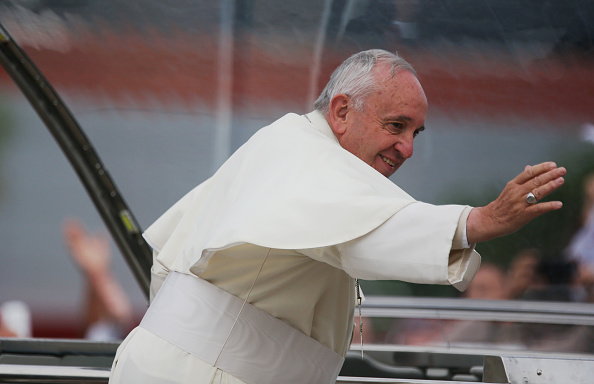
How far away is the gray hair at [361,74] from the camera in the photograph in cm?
151

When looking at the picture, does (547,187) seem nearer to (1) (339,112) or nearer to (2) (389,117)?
(2) (389,117)

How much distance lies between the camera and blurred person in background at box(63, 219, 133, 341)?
4.15 metres

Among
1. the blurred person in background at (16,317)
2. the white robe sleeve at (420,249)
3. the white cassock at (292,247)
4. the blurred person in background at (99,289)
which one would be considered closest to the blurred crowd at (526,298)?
the white cassock at (292,247)

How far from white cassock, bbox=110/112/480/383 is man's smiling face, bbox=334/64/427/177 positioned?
9 cm

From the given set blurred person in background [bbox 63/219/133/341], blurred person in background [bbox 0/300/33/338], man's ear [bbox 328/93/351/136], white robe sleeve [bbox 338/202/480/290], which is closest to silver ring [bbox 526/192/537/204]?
white robe sleeve [bbox 338/202/480/290]

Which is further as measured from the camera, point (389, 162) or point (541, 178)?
point (389, 162)

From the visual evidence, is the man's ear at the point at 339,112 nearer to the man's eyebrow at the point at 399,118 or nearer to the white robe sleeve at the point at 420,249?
the man's eyebrow at the point at 399,118

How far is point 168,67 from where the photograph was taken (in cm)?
374

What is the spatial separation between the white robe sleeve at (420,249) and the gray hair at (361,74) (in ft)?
1.22

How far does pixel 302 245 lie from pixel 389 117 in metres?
0.37

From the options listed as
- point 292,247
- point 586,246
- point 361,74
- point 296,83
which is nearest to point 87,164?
point 296,83

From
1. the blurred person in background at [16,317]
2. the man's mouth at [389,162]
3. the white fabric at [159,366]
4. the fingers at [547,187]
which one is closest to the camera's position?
the fingers at [547,187]

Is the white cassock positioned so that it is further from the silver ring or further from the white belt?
the silver ring

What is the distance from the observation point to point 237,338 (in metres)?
1.45
